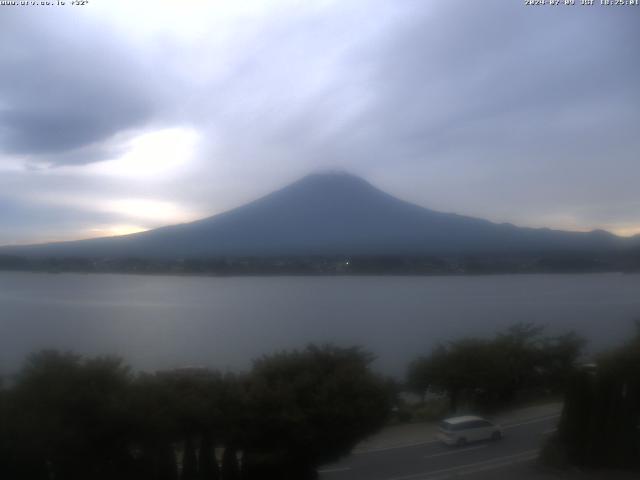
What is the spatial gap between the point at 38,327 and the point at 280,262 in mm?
3326

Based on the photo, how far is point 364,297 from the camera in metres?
9.03

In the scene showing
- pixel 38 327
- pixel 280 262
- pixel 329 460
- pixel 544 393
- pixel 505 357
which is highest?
pixel 280 262

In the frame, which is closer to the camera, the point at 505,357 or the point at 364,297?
the point at 505,357

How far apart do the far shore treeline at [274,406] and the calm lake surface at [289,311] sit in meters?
0.40

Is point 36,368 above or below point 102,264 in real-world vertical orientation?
below

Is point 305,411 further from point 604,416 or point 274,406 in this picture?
point 604,416

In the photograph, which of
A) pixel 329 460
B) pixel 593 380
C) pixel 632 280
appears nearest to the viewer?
pixel 329 460

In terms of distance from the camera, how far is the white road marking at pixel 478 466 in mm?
5781

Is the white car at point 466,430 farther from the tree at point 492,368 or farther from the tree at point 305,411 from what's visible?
the tree at point 305,411

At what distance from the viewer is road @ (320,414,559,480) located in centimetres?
589

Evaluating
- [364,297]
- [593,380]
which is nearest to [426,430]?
[593,380]

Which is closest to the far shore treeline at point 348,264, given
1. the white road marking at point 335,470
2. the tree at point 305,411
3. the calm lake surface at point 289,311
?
the calm lake surface at point 289,311

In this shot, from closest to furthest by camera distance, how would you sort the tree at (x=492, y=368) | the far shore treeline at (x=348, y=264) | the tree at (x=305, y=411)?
the tree at (x=305, y=411) → the tree at (x=492, y=368) → the far shore treeline at (x=348, y=264)

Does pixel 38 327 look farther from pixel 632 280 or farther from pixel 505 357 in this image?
pixel 632 280
